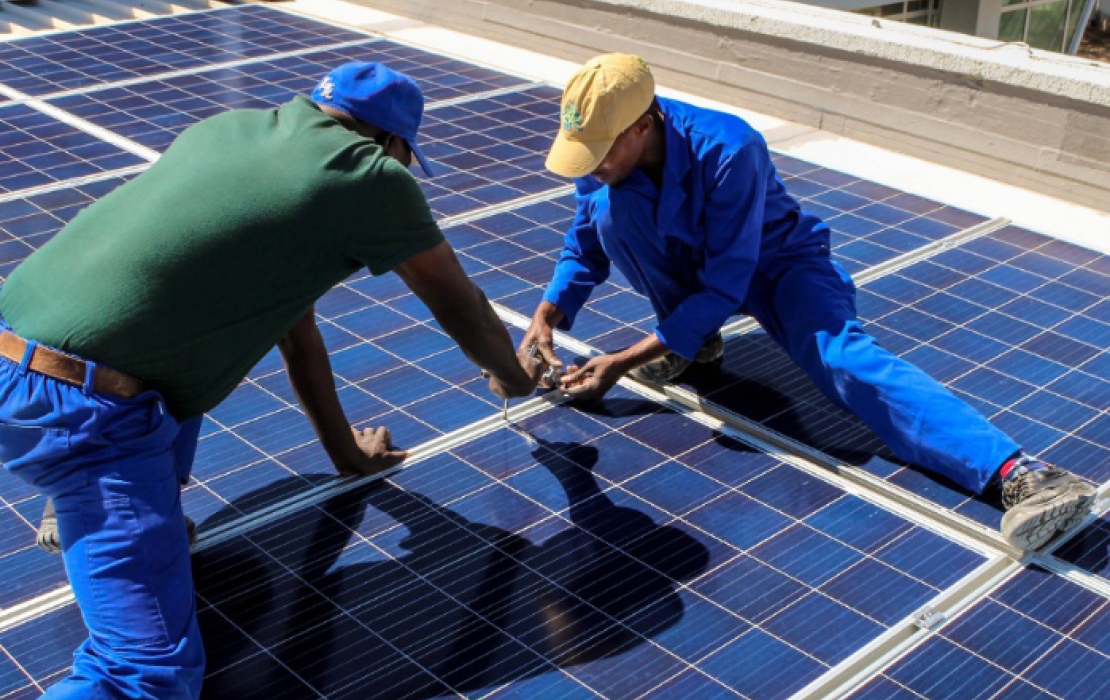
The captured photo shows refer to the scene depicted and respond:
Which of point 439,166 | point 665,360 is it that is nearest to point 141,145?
point 439,166

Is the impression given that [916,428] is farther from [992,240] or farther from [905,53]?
[905,53]

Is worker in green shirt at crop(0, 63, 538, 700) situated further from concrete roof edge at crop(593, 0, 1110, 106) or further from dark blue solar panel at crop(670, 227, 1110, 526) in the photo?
concrete roof edge at crop(593, 0, 1110, 106)

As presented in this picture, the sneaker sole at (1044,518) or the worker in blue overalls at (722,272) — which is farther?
the worker in blue overalls at (722,272)

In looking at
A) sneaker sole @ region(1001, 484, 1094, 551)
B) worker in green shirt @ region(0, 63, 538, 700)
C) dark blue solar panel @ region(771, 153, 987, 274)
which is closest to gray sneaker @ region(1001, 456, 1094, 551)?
sneaker sole @ region(1001, 484, 1094, 551)

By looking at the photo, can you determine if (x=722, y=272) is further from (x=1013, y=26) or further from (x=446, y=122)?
(x=1013, y=26)

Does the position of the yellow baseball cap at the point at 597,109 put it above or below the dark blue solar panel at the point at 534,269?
above

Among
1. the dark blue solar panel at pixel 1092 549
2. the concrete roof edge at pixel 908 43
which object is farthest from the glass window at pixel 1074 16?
the dark blue solar panel at pixel 1092 549

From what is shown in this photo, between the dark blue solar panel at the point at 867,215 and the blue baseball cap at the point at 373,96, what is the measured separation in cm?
294

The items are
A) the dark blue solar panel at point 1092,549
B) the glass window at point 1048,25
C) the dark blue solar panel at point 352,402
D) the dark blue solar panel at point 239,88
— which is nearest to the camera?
the dark blue solar panel at point 1092,549

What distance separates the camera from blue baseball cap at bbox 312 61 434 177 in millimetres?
3307

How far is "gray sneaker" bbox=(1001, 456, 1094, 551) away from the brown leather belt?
2.48 metres

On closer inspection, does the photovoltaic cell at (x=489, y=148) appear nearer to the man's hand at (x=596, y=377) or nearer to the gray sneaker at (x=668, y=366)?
the gray sneaker at (x=668, y=366)

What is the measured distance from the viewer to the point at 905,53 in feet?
23.9

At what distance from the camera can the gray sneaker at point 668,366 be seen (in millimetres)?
4770
